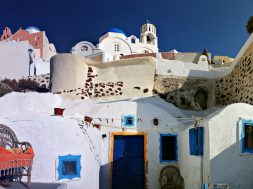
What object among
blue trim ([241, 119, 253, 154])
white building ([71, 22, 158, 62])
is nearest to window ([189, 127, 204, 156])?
blue trim ([241, 119, 253, 154])

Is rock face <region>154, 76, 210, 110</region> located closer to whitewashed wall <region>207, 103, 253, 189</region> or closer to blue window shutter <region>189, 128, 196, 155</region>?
blue window shutter <region>189, 128, 196, 155</region>

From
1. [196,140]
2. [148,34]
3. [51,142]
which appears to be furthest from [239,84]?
[148,34]

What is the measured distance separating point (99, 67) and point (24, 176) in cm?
1092

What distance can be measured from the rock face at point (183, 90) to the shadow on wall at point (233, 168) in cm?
775

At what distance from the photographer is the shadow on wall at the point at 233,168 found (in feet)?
26.4

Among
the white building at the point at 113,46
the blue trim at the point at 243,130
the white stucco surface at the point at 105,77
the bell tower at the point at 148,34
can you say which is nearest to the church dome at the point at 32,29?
the white building at the point at 113,46

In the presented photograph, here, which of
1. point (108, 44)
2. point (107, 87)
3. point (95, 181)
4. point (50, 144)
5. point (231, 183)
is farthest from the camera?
point (108, 44)

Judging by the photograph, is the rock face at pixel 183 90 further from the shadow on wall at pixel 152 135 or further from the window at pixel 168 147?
the window at pixel 168 147

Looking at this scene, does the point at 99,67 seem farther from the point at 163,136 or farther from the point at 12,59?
the point at 12,59

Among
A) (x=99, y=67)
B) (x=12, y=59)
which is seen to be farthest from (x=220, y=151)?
(x=12, y=59)

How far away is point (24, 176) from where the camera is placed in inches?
273

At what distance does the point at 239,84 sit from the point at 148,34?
3065 centimetres

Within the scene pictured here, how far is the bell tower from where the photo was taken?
4122 cm

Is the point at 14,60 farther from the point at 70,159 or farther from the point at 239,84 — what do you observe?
the point at 70,159
